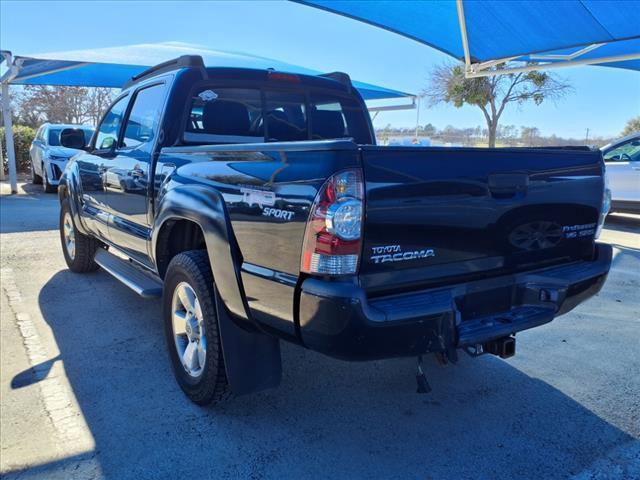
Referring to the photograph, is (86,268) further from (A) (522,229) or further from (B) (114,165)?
(A) (522,229)

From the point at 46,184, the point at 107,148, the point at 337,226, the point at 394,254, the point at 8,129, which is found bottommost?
the point at 394,254

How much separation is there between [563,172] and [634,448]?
1.49 m

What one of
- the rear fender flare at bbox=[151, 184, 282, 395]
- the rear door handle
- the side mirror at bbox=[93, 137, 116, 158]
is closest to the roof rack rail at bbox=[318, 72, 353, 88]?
the side mirror at bbox=[93, 137, 116, 158]

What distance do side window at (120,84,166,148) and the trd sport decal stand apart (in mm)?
2087

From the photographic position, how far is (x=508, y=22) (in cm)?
706

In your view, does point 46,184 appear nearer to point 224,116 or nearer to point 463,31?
point 463,31

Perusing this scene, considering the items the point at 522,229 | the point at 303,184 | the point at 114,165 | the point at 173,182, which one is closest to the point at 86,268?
the point at 114,165

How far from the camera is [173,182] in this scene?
3.04 meters

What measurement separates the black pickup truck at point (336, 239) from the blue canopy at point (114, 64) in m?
7.00

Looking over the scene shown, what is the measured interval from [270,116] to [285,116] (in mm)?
154

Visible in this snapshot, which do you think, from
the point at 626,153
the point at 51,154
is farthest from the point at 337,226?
the point at 51,154

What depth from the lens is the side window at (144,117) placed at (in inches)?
141

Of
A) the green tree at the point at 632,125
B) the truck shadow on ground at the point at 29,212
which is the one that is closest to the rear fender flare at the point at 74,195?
the truck shadow on ground at the point at 29,212

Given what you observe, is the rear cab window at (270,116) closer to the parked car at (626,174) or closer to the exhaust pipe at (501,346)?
the exhaust pipe at (501,346)
